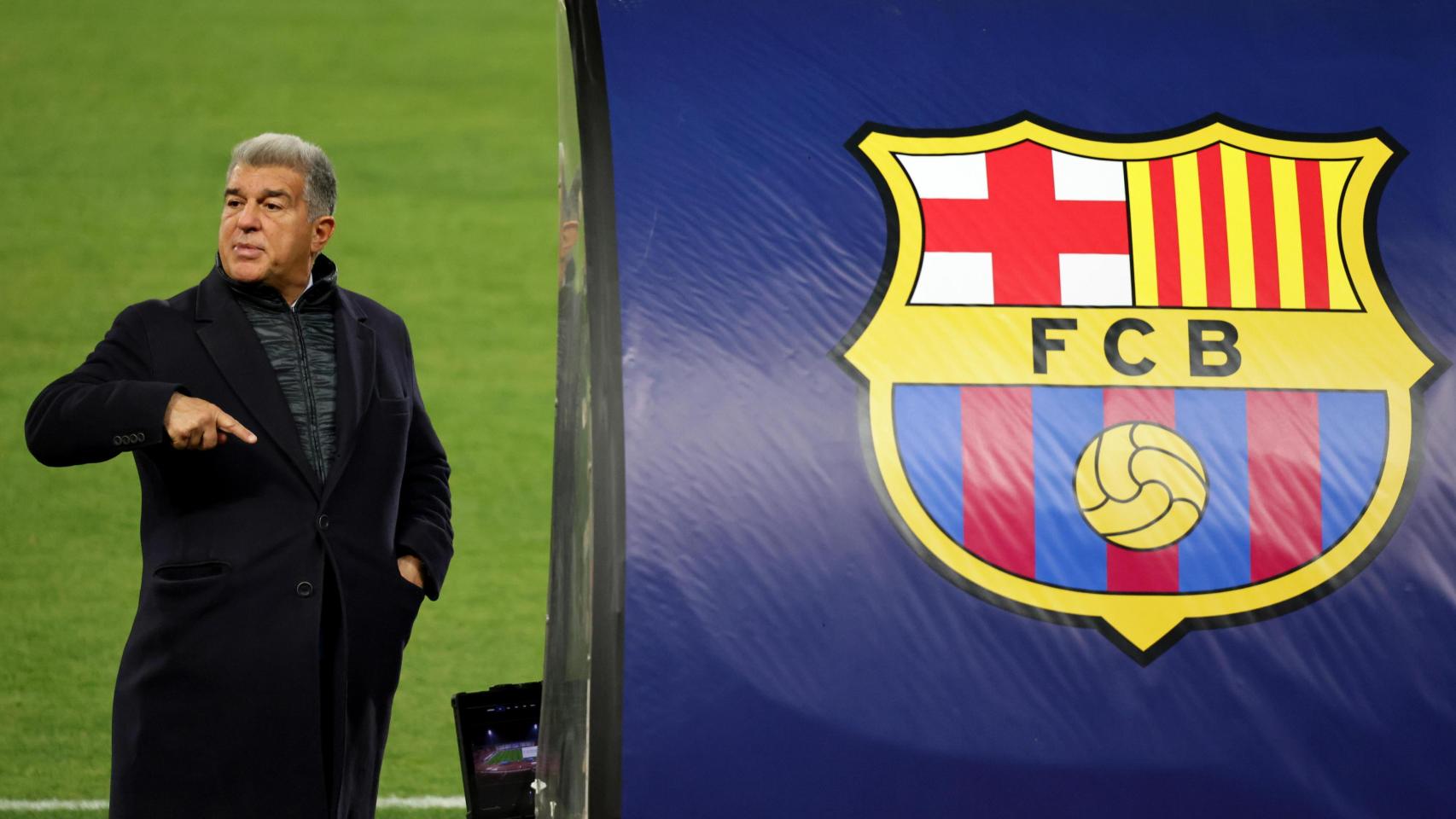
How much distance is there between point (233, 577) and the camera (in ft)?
7.27

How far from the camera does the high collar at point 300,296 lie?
7.68 ft

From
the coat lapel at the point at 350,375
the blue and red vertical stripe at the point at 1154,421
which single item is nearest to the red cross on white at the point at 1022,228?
the blue and red vertical stripe at the point at 1154,421

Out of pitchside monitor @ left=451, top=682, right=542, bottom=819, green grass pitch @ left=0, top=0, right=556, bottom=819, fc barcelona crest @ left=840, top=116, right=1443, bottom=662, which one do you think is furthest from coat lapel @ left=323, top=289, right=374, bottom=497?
green grass pitch @ left=0, top=0, right=556, bottom=819

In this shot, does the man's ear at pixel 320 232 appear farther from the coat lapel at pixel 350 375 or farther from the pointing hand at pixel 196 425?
the pointing hand at pixel 196 425

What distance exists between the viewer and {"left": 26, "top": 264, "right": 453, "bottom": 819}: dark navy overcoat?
219cm

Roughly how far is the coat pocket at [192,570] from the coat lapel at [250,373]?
0.17 meters

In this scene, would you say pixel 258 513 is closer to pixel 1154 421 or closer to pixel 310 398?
pixel 310 398

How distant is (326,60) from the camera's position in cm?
845

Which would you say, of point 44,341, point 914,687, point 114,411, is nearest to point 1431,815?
point 914,687

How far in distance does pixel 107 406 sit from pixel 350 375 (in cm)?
38

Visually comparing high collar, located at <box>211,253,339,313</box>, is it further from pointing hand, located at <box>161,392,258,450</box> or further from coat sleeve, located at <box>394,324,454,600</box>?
pointing hand, located at <box>161,392,258,450</box>

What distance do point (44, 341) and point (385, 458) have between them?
4.89 meters

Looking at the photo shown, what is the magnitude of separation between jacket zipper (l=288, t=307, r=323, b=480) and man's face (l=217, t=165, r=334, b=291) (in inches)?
3.0

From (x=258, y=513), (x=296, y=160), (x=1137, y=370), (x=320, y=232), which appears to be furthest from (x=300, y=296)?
(x=1137, y=370)
